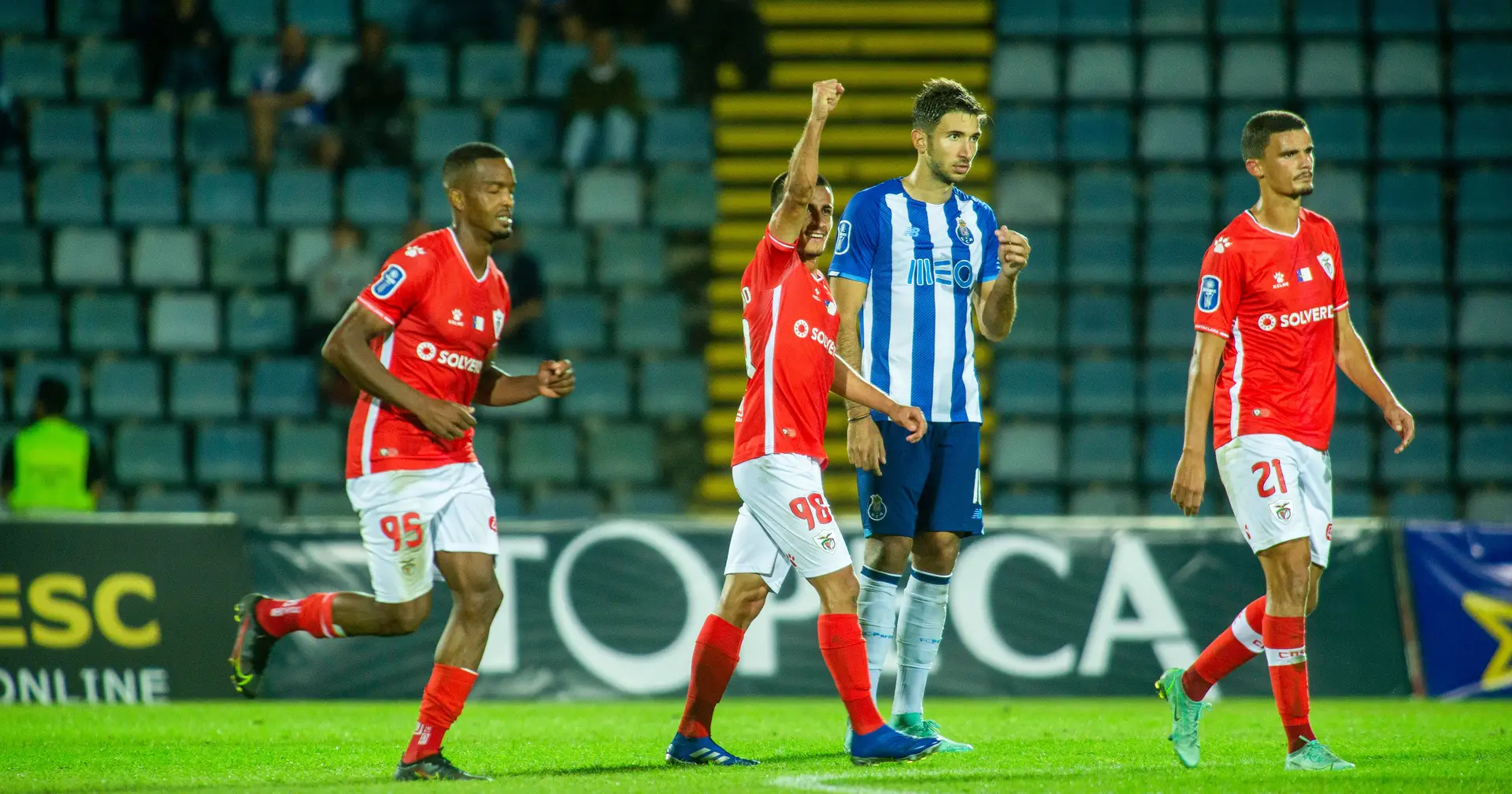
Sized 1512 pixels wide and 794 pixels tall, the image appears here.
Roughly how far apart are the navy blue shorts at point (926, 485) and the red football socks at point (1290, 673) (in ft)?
3.98

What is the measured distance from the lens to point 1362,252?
41.4ft

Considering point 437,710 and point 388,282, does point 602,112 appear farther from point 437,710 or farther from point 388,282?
point 437,710

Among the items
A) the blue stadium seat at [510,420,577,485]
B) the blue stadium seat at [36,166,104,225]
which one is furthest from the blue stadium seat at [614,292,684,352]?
the blue stadium seat at [36,166,104,225]

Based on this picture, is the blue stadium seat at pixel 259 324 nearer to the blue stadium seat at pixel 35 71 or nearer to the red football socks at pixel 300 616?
the blue stadium seat at pixel 35 71

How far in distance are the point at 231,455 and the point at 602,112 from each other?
4089 mm

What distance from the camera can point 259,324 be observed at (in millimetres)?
12656

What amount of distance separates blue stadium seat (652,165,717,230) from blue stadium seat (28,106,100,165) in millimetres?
4904

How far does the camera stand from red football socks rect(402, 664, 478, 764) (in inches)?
211

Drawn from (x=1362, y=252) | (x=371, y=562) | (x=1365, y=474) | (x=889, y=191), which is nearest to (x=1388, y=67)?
(x=1362, y=252)

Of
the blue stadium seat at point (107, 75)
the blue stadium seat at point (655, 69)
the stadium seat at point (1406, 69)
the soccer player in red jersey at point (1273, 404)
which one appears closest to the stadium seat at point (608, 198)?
the blue stadium seat at point (655, 69)

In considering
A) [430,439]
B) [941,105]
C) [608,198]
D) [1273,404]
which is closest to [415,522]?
[430,439]

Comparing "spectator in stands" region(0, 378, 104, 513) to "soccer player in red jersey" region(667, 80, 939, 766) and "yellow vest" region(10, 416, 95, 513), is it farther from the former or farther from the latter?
"soccer player in red jersey" region(667, 80, 939, 766)

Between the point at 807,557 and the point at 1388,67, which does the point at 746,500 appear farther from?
the point at 1388,67

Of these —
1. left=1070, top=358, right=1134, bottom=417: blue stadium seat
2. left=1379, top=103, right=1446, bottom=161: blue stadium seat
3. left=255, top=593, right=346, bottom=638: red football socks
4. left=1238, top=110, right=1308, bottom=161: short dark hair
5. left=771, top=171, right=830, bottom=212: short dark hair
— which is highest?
A: left=1379, top=103, right=1446, bottom=161: blue stadium seat
